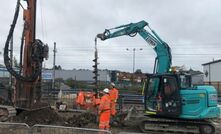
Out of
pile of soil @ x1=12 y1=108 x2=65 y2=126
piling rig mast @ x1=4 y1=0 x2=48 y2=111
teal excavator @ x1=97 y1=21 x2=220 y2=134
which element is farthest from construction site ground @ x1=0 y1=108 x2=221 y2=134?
teal excavator @ x1=97 y1=21 x2=220 y2=134

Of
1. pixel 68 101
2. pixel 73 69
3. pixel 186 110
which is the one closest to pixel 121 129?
pixel 186 110

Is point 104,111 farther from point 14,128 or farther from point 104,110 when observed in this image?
point 14,128

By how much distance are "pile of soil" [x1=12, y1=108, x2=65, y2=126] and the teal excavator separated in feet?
11.6

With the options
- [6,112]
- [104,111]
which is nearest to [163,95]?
[104,111]

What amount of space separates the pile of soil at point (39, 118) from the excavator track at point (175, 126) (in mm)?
3505

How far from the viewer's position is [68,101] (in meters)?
28.2

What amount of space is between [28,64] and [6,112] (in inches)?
81.8

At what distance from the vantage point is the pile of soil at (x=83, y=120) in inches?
738

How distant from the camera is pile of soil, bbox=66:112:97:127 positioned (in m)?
18.7

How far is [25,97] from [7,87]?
5.56ft

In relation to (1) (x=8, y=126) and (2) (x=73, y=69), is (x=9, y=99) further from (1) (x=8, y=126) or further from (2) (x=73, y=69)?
(2) (x=73, y=69)

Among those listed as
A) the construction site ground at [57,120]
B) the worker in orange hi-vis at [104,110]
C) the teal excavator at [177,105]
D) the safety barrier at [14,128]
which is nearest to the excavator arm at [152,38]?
the teal excavator at [177,105]

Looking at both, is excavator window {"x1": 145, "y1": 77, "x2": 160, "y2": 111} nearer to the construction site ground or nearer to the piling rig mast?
the construction site ground

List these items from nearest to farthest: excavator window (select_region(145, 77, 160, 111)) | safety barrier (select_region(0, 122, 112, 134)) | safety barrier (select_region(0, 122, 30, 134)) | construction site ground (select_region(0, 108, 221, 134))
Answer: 1. safety barrier (select_region(0, 122, 112, 134))
2. safety barrier (select_region(0, 122, 30, 134))
3. excavator window (select_region(145, 77, 160, 111))
4. construction site ground (select_region(0, 108, 221, 134))
